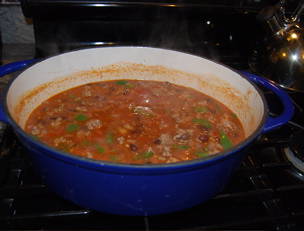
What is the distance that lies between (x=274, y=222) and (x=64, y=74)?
55.5 inches

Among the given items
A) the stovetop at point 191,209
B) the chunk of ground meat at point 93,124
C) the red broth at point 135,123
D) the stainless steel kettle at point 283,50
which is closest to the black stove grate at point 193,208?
the stovetop at point 191,209

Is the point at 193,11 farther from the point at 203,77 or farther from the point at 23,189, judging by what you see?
the point at 23,189

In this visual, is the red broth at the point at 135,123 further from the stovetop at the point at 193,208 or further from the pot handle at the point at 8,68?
the pot handle at the point at 8,68

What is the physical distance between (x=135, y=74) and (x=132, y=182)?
1210mm

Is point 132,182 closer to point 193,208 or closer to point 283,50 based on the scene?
point 193,208

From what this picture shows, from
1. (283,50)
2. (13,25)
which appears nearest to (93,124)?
(283,50)

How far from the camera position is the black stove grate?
133 centimetres

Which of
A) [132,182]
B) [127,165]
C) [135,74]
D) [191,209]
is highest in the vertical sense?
[127,165]

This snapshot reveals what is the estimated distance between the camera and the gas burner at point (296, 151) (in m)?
1.66

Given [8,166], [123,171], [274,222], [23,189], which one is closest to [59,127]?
[8,166]

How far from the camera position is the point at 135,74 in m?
2.24

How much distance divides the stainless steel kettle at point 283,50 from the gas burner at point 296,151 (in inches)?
14.1

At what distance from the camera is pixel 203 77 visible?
210 cm

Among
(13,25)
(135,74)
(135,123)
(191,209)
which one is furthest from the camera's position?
(13,25)
